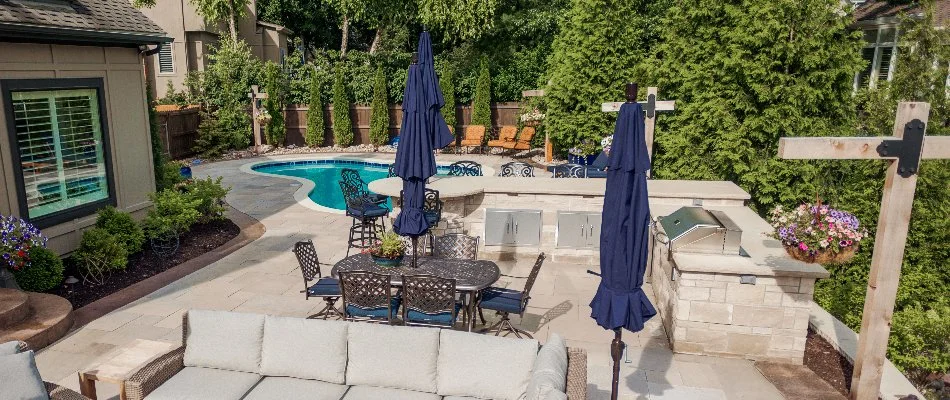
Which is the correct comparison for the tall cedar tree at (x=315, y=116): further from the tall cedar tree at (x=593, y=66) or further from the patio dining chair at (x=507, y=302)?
the patio dining chair at (x=507, y=302)

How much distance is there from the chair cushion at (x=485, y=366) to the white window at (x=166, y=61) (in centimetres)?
2647

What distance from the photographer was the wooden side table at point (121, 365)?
222 inches

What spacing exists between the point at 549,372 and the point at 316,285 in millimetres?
3857

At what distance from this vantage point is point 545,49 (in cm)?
2645

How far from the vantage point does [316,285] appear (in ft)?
26.0

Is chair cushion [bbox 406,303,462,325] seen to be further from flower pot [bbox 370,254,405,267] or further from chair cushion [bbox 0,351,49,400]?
chair cushion [bbox 0,351,49,400]

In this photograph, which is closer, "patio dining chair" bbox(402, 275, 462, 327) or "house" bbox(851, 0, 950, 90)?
"patio dining chair" bbox(402, 275, 462, 327)

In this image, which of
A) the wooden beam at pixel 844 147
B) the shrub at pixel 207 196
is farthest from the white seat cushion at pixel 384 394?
the shrub at pixel 207 196

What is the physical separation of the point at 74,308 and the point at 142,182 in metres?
3.86

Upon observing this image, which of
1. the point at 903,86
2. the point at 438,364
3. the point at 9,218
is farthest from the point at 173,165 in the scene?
the point at 903,86

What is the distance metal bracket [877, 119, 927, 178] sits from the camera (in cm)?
547

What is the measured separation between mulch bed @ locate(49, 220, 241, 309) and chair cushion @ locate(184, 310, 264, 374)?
3.74 meters

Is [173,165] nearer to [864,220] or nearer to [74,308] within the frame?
[74,308]

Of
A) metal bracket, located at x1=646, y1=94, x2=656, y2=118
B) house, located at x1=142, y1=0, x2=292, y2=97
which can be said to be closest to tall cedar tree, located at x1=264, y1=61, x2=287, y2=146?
house, located at x1=142, y1=0, x2=292, y2=97
